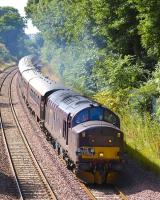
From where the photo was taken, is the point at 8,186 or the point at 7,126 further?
the point at 7,126

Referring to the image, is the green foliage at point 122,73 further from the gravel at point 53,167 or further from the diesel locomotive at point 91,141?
the diesel locomotive at point 91,141

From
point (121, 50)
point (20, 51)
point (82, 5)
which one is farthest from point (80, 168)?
point (20, 51)

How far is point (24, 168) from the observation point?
68.6 feet

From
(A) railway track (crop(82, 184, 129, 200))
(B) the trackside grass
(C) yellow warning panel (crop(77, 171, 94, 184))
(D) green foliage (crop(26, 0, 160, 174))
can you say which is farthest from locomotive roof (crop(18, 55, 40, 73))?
(A) railway track (crop(82, 184, 129, 200))

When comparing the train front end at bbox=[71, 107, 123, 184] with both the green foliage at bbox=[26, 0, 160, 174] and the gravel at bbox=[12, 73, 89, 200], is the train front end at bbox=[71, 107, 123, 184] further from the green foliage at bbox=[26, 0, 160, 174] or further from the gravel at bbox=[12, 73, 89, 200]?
the green foliage at bbox=[26, 0, 160, 174]

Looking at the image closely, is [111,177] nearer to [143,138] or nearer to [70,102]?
[70,102]

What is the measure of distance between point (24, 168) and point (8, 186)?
317 cm

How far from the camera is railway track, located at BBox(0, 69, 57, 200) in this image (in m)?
17.1

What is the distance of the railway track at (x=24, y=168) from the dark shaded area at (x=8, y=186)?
0.16m

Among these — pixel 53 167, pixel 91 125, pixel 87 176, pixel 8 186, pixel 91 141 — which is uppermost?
pixel 91 125

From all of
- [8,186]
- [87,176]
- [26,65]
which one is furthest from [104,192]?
[26,65]

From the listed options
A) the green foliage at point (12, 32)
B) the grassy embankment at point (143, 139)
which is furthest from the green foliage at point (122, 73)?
the green foliage at point (12, 32)

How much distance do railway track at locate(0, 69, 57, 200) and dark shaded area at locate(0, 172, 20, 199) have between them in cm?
16

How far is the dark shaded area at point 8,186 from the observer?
662 inches
